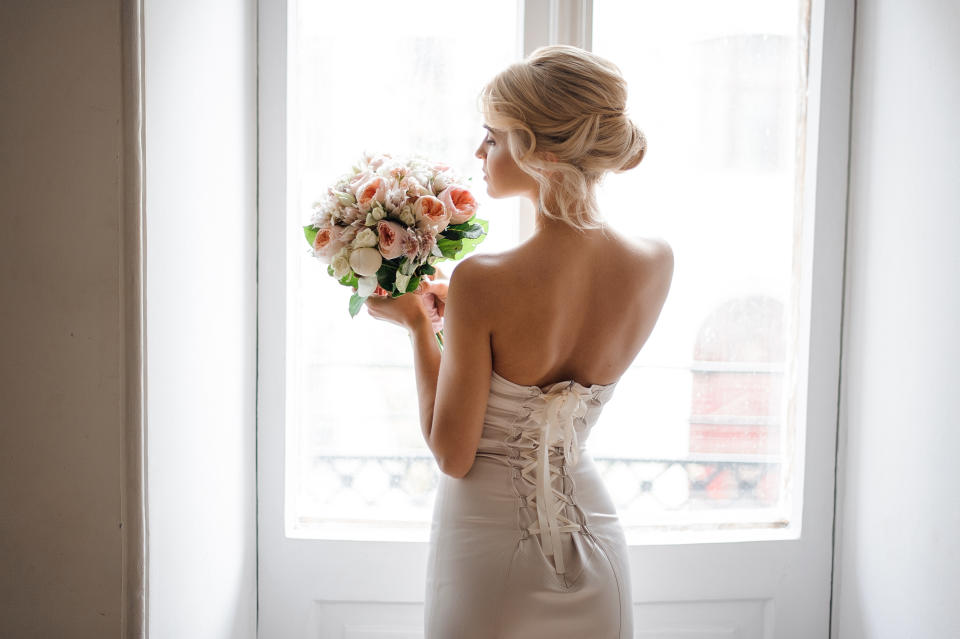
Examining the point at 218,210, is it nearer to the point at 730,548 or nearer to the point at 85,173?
the point at 85,173

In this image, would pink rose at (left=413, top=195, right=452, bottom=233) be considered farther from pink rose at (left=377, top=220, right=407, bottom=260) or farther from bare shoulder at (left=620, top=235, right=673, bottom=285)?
bare shoulder at (left=620, top=235, right=673, bottom=285)

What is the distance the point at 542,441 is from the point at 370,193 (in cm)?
54

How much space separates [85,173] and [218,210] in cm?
39

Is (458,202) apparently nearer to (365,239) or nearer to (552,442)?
(365,239)

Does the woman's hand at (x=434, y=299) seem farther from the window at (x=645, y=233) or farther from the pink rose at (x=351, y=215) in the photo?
the window at (x=645, y=233)

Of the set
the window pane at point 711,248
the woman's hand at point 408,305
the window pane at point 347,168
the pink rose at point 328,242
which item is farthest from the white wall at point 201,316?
the window pane at point 711,248

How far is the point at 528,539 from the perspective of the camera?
1218 millimetres

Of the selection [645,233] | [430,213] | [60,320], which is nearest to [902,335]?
[645,233]

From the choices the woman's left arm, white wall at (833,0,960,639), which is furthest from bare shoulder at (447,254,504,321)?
white wall at (833,0,960,639)

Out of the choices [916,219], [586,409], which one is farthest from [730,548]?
[916,219]

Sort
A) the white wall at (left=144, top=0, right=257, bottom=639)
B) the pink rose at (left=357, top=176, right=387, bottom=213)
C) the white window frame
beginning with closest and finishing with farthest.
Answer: the white wall at (left=144, top=0, right=257, bottom=639) < the pink rose at (left=357, top=176, right=387, bottom=213) < the white window frame

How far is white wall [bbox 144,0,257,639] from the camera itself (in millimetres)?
1130

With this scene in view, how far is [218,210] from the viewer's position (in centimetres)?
142

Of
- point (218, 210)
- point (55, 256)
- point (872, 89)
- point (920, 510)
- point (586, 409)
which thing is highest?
point (872, 89)
